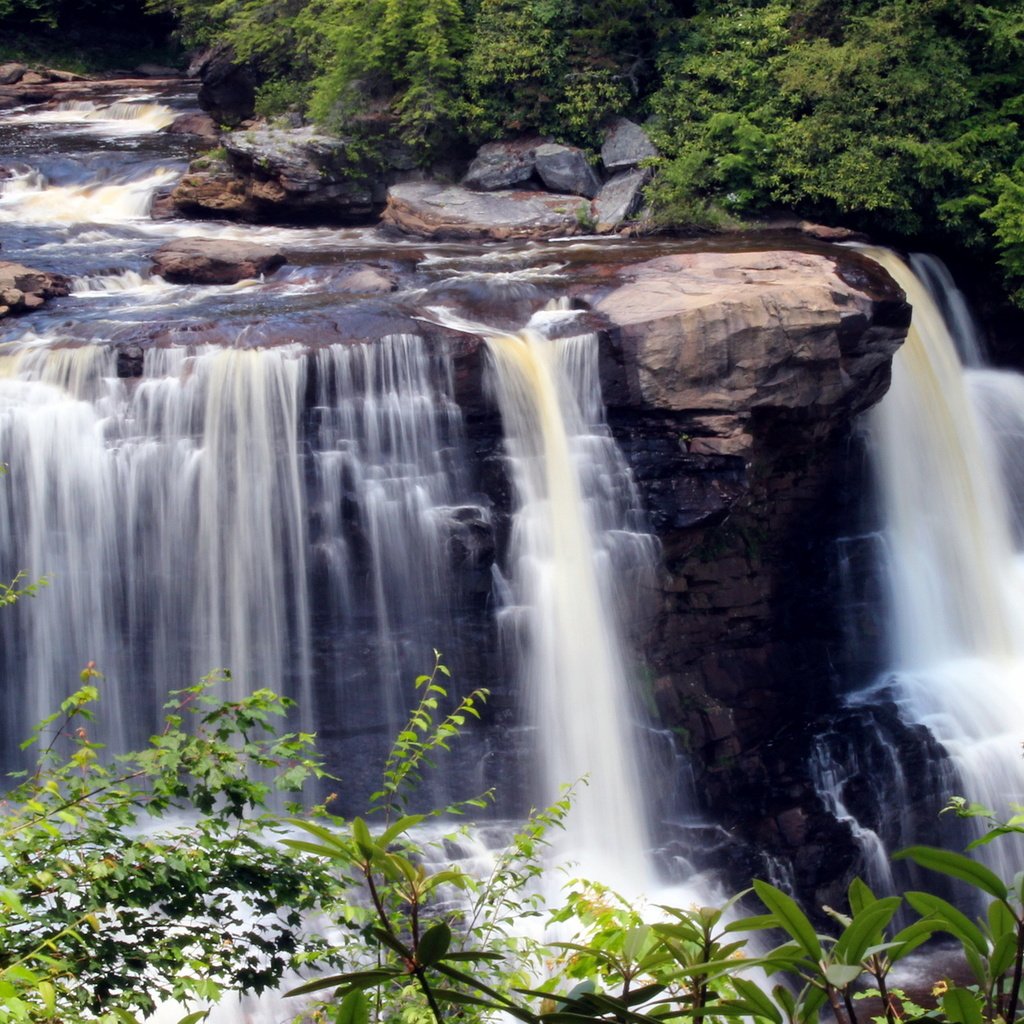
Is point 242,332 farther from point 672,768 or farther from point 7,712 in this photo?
point 672,768

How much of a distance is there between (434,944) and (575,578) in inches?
363

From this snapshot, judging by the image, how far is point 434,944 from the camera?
145 cm

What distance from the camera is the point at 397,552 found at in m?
10.5

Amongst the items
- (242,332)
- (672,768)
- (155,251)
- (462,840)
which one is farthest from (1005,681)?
(155,251)

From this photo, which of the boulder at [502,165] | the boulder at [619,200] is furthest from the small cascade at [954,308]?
the boulder at [502,165]

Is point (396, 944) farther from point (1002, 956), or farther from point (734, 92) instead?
point (734, 92)

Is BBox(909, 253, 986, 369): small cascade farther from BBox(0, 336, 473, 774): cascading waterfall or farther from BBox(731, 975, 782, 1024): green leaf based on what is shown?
BBox(731, 975, 782, 1024): green leaf

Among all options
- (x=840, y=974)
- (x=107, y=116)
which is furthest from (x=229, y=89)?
(x=840, y=974)

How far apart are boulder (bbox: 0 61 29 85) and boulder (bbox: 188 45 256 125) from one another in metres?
6.49

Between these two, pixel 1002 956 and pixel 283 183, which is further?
pixel 283 183

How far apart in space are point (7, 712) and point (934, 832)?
8301 mm

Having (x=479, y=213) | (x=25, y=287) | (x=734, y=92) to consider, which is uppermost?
(x=734, y=92)

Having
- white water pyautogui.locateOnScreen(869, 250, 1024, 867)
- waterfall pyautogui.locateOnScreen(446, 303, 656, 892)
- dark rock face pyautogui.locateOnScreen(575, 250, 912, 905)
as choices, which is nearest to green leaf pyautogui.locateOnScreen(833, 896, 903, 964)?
waterfall pyautogui.locateOnScreen(446, 303, 656, 892)

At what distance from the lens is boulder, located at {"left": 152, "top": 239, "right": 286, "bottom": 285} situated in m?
13.5
